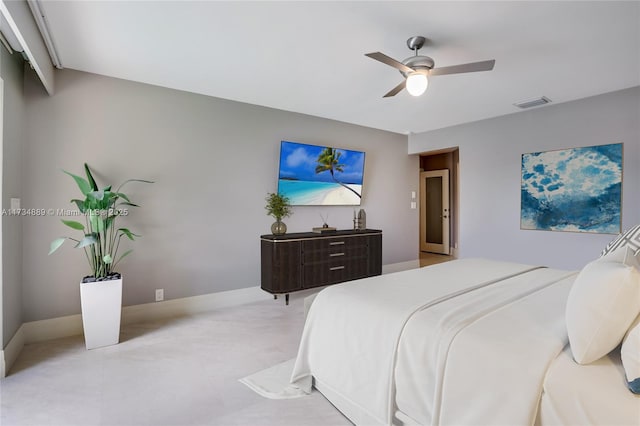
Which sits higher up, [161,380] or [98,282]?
[98,282]

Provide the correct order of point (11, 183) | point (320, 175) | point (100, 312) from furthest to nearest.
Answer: point (320, 175), point (100, 312), point (11, 183)

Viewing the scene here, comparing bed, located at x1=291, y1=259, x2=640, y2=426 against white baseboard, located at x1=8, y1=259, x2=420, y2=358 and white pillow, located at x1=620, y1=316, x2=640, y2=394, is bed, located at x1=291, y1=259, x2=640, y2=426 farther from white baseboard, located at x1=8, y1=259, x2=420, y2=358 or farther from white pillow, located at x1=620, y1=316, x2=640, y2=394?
white baseboard, located at x1=8, y1=259, x2=420, y2=358

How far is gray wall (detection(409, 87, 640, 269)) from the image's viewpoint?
3590 millimetres

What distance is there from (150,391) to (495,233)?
4.58 meters

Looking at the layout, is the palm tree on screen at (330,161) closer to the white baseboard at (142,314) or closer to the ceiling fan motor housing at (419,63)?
the white baseboard at (142,314)

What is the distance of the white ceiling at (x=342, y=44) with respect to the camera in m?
2.12

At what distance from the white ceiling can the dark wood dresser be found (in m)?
1.70

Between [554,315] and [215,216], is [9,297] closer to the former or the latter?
[215,216]

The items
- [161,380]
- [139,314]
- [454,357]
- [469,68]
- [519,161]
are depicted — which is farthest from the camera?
[519,161]

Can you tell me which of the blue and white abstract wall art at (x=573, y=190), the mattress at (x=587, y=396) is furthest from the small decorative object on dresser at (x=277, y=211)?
the blue and white abstract wall art at (x=573, y=190)

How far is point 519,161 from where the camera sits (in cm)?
446

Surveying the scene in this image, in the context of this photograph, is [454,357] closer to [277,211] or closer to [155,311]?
[277,211]

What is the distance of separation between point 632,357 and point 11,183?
3727mm

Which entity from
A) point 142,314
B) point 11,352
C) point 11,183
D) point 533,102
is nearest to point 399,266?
Result: point 533,102
